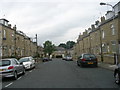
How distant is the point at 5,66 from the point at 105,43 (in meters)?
24.1

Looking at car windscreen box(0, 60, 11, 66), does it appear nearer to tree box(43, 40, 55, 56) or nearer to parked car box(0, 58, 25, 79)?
parked car box(0, 58, 25, 79)

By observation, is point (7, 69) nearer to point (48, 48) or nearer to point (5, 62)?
point (5, 62)

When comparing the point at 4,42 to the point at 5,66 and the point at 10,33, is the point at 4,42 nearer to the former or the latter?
the point at 10,33

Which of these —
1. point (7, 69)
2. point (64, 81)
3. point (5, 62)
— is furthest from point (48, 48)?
point (64, 81)

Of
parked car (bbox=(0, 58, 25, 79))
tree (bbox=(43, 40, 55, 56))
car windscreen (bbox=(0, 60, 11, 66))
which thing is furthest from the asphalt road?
tree (bbox=(43, 40, 55, 56))

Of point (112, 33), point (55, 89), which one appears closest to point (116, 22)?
point (112, 33)

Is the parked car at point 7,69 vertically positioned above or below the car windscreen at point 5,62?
below

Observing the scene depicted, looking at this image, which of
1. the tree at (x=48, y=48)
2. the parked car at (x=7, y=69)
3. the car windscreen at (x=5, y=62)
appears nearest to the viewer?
the parked car at (x=7, y=69)

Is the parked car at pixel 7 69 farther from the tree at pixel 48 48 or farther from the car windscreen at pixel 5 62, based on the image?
the tree at pixel 48 48

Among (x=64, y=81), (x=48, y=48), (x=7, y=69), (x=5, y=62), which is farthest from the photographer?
(x=48, y=48)

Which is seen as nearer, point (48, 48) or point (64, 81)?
point (64, 81)

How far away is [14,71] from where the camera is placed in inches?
551

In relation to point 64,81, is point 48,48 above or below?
above

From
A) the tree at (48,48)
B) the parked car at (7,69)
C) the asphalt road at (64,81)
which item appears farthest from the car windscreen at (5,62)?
the tree at (48,48)
